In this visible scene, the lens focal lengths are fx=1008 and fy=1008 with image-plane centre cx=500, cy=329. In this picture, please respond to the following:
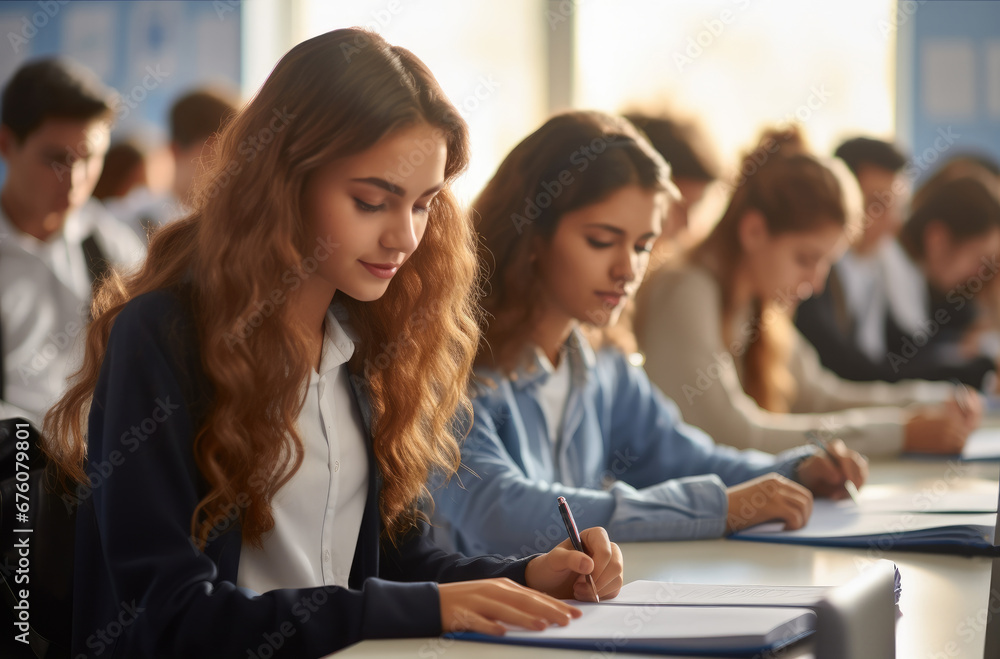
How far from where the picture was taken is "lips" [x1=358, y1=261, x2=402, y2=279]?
3.56 feet

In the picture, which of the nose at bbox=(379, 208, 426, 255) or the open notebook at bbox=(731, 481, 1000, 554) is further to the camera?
the open notebook at bbox=(731, 481, 1000, 554)

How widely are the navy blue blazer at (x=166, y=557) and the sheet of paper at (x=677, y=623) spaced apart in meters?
0.13

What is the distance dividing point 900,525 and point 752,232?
1.02m

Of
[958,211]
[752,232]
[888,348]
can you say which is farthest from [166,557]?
[888,348]

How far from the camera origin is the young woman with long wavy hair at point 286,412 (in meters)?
0.90

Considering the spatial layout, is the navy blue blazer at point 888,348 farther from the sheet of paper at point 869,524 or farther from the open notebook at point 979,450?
the sheet of paper at point 869,524

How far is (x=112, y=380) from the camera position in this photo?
0.96 meters

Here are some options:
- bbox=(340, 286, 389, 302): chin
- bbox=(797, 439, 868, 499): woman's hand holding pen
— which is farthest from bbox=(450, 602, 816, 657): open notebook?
bbox=(797, 439, 868, 499): woman's hand holding pen

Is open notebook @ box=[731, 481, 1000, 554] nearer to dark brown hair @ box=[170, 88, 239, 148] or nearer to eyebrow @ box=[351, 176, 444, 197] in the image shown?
eyebrow @ box=[351, 176, 444, 197]

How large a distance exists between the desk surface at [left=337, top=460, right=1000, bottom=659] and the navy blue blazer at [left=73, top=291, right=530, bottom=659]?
0.04 m

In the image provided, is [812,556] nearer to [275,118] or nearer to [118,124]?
[275,118]

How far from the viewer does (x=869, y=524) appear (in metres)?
1.45

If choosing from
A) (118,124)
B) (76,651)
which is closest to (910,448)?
(76,651)

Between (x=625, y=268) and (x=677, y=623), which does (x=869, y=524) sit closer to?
(x=625, y=268)
